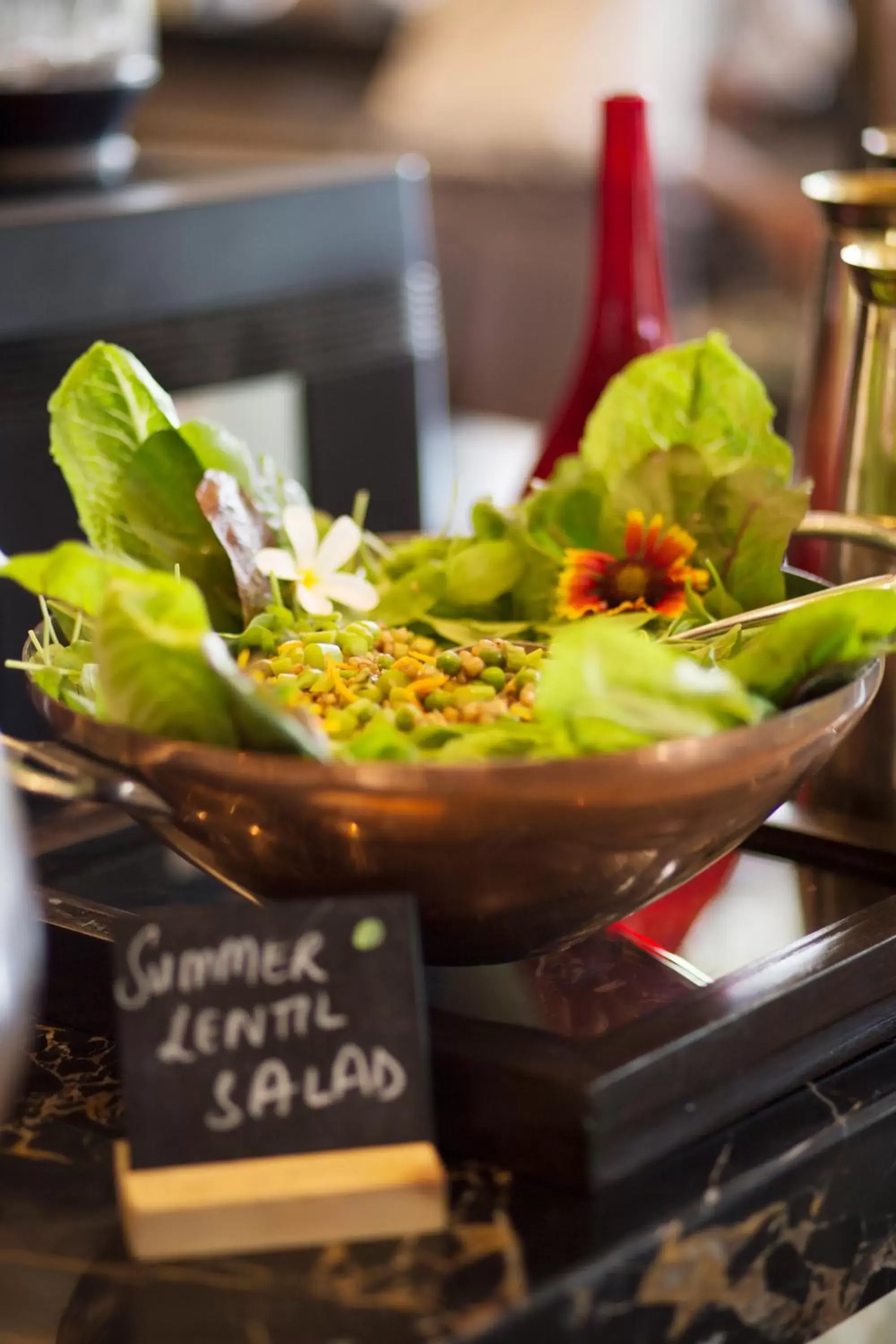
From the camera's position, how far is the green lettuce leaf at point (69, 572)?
68cm

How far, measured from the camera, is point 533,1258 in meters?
0.62

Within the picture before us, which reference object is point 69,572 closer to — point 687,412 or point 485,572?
point 485,572

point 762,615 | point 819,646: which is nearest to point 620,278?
point 762,615

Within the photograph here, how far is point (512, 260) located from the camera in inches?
163

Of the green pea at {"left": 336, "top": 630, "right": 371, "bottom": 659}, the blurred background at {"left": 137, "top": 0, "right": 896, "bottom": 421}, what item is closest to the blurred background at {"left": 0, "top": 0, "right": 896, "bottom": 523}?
the blurred background at {"left": 137, "top": 0, "right": 896, "bottom": 421}

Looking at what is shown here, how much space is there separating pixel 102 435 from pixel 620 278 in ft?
1.67

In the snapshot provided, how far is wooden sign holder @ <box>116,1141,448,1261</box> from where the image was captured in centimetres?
63

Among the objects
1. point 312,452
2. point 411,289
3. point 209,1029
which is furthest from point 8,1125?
point 411,289

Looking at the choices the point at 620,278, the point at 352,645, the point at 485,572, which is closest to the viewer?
the point at 352,645

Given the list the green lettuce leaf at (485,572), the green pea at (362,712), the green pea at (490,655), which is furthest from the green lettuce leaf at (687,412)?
the green pea at (362,712)

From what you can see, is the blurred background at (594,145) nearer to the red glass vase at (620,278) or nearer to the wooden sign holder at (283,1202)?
the red glass vase at (620,278)

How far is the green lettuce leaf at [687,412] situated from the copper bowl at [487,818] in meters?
0.29

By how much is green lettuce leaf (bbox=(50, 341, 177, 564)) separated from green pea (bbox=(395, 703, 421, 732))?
234mm

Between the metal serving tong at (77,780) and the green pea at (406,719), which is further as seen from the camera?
the green pea at (406,719)
